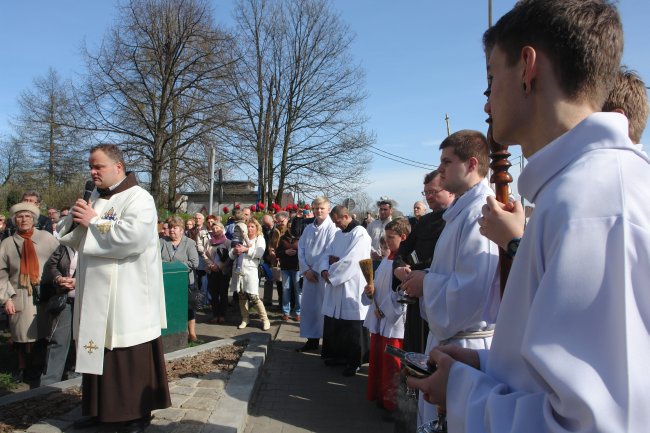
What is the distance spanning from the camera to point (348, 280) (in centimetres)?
674

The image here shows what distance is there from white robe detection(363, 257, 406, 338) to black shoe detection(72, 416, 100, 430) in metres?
2.68

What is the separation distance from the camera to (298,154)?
26453 millimetres

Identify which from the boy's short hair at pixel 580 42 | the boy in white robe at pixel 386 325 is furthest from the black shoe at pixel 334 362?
the boy's short hair at pixel 580 42

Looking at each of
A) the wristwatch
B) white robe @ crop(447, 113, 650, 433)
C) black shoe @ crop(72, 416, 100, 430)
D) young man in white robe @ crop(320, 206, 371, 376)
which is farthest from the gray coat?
white robe @ crop(447, 113, 650, 433)

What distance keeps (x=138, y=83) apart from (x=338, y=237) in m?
15.5

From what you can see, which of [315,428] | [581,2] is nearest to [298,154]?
[315,428]

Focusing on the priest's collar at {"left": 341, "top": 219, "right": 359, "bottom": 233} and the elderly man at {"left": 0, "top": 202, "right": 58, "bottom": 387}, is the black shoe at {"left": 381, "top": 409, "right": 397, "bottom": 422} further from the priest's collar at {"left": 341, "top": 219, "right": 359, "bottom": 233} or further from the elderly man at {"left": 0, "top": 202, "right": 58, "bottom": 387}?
the elderly man at {"left": 0, "top": 202, "right": 58, "bottom": 387}

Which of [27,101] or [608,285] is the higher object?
[27,101]

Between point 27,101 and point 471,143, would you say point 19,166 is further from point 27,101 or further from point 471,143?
point 471,143

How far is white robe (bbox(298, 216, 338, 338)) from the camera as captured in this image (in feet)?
25.4

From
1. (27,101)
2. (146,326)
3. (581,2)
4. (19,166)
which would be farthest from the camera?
(19,166)

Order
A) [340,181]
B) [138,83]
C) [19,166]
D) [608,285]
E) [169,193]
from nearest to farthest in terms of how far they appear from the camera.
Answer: [608,285] → [138,83] → [169,193] → [340,181] → [19,166]

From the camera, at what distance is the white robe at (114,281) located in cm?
377

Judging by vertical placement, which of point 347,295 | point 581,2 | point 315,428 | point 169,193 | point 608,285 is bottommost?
point 315,428
